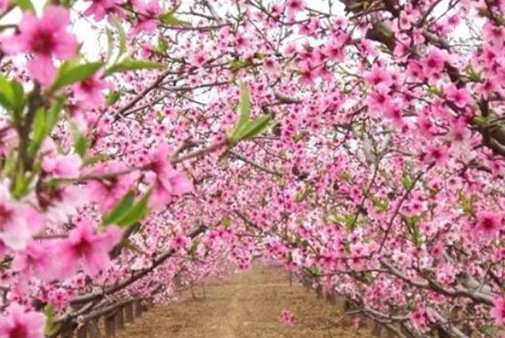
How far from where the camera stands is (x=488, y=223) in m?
4.49

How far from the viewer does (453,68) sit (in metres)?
3.72

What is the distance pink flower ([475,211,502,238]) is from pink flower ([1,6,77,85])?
11.5 ft

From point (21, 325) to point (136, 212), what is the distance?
1.55ft

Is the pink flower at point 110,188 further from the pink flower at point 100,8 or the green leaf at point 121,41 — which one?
the pink flower at point 100,8

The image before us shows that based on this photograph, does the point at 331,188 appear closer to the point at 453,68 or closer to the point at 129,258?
the point at 453,68

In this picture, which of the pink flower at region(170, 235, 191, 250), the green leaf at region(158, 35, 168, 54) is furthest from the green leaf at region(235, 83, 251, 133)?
the pink flower at region(170, 235, 191, 250)

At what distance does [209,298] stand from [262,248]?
2467 centimetres

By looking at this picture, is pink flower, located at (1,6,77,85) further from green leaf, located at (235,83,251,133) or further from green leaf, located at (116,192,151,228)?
green leaf, located at (235,83,251,133)

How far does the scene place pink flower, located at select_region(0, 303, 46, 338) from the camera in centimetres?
174

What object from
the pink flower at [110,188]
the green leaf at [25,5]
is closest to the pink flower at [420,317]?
the pink flower at [110,188]

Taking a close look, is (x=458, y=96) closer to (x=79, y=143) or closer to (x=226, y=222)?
(x=79, y=143)

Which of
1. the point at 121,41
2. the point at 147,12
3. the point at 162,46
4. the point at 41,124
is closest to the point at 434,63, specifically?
the point at 147,12

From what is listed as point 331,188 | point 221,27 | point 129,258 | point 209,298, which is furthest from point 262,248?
point 209,298

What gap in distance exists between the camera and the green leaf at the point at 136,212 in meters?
1.53
